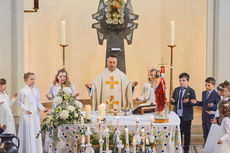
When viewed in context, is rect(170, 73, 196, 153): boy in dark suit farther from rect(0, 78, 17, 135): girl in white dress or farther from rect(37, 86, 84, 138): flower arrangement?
rect(0, 78, 17, 135): girl in white dress

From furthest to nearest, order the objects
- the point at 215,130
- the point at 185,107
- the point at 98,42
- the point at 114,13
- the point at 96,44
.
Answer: the point at 96,44 → the point at 98,42 → the point at 114,13 → the point at 185,107 → the point at 215,130

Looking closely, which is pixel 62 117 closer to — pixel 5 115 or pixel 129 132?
pixel 129 132

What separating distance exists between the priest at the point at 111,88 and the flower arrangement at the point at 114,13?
190 cm

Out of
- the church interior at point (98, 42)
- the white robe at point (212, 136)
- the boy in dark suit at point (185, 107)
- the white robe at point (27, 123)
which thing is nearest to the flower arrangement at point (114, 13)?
the church interior at point (98, 42)

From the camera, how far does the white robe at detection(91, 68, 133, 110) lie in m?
6.40

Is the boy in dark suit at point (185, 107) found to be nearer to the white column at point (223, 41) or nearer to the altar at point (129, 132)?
the altar at point (129, 132)

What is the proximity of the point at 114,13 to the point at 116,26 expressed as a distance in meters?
0.30

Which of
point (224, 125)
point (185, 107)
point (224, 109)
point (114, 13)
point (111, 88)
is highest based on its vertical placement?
point (114, 13)

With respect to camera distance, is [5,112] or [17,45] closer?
[5,112]

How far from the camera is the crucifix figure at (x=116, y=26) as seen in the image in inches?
314

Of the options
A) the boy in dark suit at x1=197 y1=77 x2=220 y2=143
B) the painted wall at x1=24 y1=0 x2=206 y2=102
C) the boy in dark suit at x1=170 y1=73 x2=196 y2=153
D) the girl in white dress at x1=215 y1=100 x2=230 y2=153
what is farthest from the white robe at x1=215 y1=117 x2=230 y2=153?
the painted wall at x1=24 y1=0 x2=206 y2=102

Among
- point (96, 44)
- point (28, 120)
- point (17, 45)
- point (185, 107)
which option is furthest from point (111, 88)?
point (96, 44)

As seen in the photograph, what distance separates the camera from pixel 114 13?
797 centimetres

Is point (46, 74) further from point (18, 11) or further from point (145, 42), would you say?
point (145, 42)
